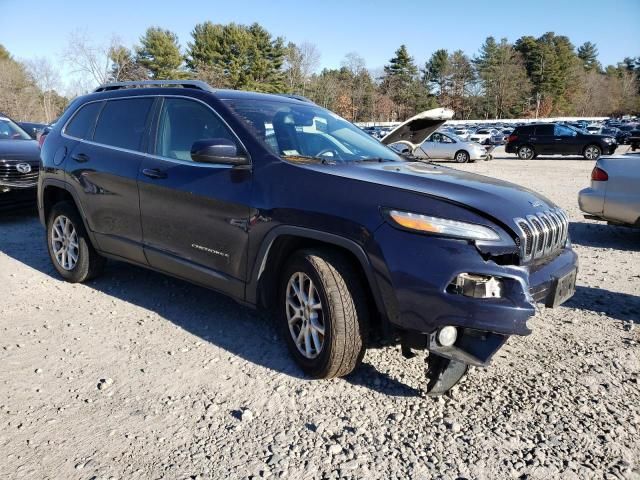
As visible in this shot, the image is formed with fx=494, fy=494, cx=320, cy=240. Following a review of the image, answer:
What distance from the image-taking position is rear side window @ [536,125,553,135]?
24.9 meters

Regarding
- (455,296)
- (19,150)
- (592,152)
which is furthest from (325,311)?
(592,152)

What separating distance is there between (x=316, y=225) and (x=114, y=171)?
2.17m

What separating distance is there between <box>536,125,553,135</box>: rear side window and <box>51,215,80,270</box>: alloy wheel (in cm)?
2494

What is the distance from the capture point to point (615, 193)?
6.35m

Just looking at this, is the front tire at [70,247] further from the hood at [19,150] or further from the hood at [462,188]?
the hood at [19,150]

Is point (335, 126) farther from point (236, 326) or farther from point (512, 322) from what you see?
point (512, 322)

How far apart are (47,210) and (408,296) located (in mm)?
4194

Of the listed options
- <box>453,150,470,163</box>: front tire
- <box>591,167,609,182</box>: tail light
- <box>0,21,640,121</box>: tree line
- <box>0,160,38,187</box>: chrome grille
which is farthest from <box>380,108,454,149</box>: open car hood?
<box>0,21,640,121</box>: tree line

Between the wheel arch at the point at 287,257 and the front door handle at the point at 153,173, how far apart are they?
44.4 inches

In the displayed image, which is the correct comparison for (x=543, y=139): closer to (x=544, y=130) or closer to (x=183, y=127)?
(x=544, y=130)

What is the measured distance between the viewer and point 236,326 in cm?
385

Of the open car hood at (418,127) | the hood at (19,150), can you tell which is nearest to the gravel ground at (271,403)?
the open car hood at (418,127)

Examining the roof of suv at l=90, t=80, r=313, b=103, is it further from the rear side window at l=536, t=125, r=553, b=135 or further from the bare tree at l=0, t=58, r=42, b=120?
the bare tree at l=0, t=58, r=42, b=120

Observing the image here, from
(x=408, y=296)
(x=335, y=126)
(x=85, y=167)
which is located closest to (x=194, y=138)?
(x=335, y=126)
